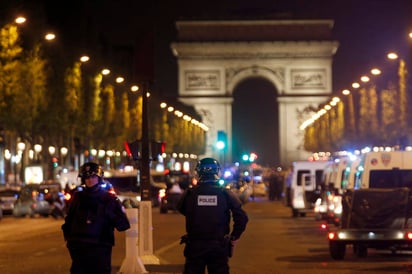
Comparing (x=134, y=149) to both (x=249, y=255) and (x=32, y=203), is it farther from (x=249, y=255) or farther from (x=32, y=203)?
(x=32, y=203)

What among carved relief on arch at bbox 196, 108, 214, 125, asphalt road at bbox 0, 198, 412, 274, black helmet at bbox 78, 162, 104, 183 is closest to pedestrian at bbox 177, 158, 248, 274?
black helmet at bbox 78, 162, 104, 183

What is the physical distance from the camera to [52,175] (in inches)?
2672

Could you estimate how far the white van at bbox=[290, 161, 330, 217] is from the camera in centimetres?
4562

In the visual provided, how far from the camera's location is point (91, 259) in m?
12.3

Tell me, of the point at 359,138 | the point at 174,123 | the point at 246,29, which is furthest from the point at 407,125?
the point at 246,29

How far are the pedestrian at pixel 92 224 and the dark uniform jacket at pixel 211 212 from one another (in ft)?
2.08

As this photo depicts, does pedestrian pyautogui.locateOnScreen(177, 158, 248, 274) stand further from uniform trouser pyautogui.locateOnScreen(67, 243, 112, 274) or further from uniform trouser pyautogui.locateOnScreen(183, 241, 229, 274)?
uniform trouser pyautogui.locateOnScreen(67, 243, 112, 274)

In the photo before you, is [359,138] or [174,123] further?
[174,123]

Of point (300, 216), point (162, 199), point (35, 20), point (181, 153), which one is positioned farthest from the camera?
point (181, 153)

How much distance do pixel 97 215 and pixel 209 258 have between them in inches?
42.5

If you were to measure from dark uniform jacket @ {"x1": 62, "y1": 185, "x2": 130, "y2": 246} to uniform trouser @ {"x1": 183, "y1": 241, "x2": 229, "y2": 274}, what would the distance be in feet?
2.24

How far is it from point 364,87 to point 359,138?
629cm

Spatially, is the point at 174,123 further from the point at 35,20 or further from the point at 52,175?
the point at 35,20

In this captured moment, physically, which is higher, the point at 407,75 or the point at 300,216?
the point at 407,75
